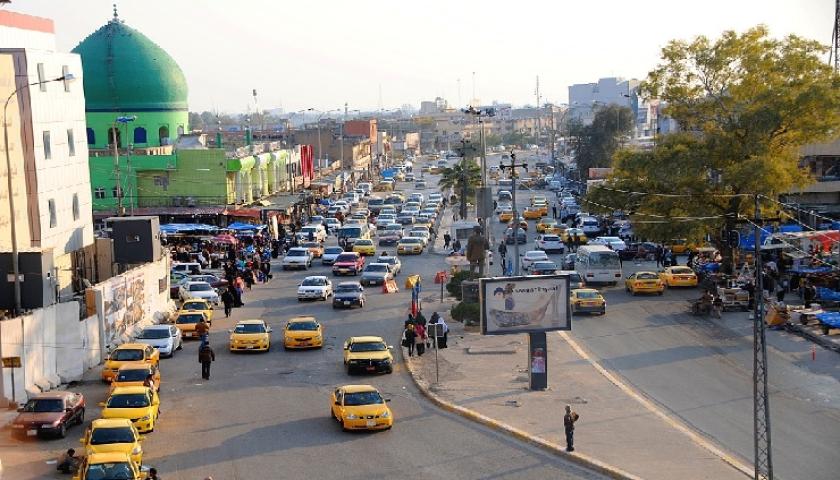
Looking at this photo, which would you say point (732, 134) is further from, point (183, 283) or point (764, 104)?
point (183, 283)

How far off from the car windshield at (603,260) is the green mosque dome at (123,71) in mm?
39326

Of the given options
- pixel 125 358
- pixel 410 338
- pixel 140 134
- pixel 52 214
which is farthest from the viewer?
pixel 140 134

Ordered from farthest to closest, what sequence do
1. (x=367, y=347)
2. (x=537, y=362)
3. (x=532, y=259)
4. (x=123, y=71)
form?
(x=123, y=71), (x=532, y=259), (x=367, y=347), (x=537, y=362)

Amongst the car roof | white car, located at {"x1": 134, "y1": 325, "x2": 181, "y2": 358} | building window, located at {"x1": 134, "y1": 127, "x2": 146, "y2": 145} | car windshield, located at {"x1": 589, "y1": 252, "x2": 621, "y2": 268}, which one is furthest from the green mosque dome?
the car roof

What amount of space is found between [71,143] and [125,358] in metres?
16.0

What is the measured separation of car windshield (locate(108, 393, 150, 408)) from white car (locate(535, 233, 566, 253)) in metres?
41.8

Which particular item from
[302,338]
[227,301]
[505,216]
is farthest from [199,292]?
[505,216]

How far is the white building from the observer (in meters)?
42.1

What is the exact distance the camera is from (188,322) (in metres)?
42.9

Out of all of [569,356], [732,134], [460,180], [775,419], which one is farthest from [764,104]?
[460,180]

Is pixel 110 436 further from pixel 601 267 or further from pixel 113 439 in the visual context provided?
pixel 601 267

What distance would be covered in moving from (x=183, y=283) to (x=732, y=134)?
24.3m

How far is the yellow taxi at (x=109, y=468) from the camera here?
22797 mm

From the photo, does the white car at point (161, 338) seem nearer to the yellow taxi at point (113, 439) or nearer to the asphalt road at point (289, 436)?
the asphalt road at point (289, 436)
